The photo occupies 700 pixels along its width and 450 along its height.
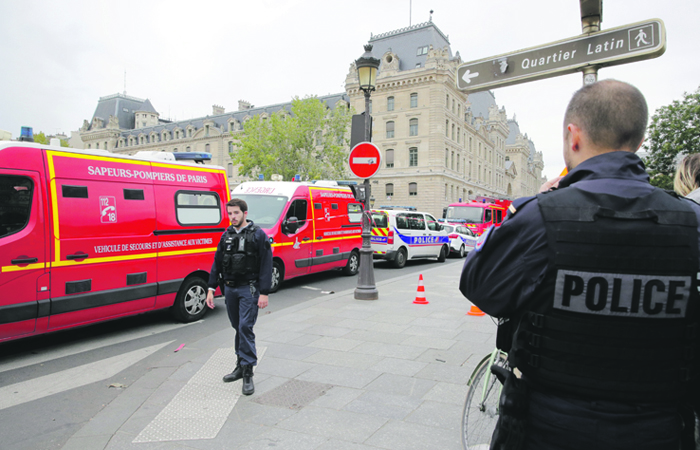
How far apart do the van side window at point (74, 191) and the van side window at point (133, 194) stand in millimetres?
599

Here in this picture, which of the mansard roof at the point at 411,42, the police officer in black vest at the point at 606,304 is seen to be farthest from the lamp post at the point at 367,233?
the mansard roof at the point at 411,42

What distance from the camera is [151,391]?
4.59 metres

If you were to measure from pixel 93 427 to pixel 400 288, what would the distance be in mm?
7561

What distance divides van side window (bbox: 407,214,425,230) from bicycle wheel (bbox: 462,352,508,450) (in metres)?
13.7

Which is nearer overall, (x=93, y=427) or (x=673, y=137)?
(x=93, y=427)

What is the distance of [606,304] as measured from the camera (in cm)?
145

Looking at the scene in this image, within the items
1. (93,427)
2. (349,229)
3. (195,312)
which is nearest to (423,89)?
(349,229)

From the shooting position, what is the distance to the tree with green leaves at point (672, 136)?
87.4ft

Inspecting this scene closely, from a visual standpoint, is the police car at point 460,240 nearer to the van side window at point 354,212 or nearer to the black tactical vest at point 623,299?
the van side window at point 354,212

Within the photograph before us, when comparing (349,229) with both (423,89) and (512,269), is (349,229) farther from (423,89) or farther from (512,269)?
(423,89)

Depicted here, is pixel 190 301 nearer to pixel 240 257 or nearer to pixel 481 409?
pixel 240 257

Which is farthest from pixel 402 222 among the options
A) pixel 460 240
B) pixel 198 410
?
pixel 198 410

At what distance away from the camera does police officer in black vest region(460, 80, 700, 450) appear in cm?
144

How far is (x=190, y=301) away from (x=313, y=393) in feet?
13.4
